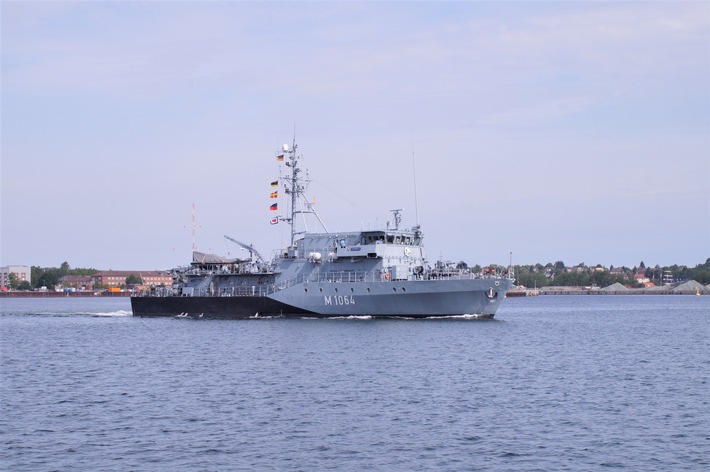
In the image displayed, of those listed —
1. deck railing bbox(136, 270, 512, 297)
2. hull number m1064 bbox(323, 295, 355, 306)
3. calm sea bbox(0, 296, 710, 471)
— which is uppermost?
deck railing bbox(136, 270, 512, 297)

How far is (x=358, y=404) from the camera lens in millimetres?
26500

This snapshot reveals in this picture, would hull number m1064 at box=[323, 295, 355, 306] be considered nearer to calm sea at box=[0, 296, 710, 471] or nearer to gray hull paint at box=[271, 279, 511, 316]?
gray hull paint at box=[271, 279, 511, 316]

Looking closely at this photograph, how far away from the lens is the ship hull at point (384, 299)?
A: 180ft

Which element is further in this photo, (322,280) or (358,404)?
(322,280)

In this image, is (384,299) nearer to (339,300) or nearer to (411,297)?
(411,297)

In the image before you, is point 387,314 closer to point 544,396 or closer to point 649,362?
point 649,362

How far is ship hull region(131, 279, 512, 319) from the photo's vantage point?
2165 inches

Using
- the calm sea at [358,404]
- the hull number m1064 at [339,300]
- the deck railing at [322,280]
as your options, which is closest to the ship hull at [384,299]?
the hull number m1064 at [339,300]

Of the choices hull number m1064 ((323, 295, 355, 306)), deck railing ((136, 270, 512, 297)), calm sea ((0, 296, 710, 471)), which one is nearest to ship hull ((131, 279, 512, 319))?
hull number m1064 ((323, 295, 355, 306))

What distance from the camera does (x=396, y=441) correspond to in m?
21.7

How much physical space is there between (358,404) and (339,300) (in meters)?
31.8

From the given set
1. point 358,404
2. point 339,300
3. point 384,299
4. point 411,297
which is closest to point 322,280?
point 339,300

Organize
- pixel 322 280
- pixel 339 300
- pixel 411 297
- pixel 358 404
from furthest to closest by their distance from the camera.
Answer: pixel 322 280 < pixel 339 300 < pixel 411 297 < pixel 358 404

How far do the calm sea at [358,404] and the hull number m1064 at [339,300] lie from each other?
9.39 metres
